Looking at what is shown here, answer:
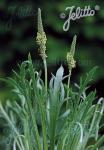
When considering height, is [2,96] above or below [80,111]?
below

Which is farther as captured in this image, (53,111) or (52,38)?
(52,38)

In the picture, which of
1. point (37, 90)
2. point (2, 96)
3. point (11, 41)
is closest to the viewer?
point (37, 90)

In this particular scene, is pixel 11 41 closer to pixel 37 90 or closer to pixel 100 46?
pixel 100 46

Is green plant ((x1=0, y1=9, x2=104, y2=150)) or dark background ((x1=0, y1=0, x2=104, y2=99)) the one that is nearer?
green plant ((x1=0, y1=9, x2=104, y2=150))

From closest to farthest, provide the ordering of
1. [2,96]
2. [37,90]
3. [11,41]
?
1. [37,90]
2. [2,96]
3. [11,41]

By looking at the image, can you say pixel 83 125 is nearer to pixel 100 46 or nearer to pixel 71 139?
pixel 71 139

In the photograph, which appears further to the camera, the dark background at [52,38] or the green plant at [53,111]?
the dark background at [52,38]

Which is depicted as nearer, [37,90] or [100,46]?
[37,90]

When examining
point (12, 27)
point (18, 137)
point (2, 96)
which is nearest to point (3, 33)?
point (12, 27)
